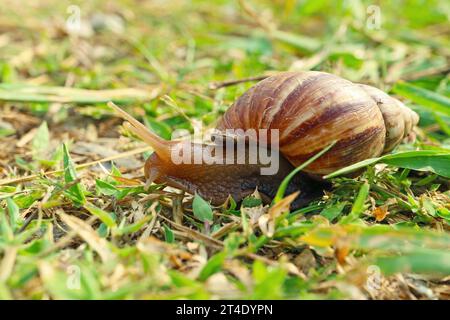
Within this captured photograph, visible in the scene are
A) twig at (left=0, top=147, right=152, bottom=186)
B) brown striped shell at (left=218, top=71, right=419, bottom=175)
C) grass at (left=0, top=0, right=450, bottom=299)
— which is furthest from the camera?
twig at (left=0, top=147, right=152, bottom=186)

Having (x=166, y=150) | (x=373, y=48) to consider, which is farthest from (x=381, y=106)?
(x=373, y=48)

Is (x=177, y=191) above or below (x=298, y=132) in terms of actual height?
below

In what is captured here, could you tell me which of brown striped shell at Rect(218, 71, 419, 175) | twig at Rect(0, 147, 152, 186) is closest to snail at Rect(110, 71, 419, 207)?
brown striped shell at Rect(218, 71, 419, 175)

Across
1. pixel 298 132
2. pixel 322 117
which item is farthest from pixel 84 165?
pixel 322 117

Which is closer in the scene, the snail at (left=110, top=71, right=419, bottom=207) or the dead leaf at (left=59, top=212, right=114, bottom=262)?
the dead leaf at (left=59, top=212, right=114, bottom=262)

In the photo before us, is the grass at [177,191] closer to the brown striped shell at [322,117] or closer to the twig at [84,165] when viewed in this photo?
the twig at [84,165]

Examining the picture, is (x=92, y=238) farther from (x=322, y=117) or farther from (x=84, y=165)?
(x=322, y=117)

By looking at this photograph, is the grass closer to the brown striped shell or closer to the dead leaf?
the dead leaf
